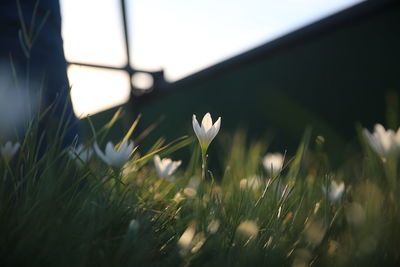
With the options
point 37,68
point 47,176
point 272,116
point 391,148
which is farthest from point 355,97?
Result: point 47,176

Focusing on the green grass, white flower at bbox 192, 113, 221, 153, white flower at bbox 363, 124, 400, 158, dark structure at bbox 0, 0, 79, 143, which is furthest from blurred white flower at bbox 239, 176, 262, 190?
dark structure at bbox 0, 0, 79, 143

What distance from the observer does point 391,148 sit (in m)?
0.93

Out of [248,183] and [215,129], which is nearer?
[215,129]

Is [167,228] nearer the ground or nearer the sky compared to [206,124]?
nearer the ground

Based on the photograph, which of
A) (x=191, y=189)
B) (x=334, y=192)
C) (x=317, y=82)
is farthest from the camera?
(x=317, y=82)

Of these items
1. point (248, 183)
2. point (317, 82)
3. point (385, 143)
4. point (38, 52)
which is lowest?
point (317, 82)

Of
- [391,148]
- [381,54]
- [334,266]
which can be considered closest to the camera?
[334,266]

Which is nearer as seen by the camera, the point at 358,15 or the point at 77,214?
the point at 77,214

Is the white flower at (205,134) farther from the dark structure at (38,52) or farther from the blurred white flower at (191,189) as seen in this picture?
the dark structure at (38,52)

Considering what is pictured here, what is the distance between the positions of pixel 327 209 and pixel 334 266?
0.20 m

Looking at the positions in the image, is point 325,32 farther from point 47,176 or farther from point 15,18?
point 47,176

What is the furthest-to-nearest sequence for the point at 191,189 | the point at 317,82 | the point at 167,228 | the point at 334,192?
the point at 317,82
the point at 191,189
the point at 334,192
the point at 167,228

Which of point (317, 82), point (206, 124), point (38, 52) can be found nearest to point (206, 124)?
point (206, 124)

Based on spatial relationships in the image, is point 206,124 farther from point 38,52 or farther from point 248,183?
point 38,52
